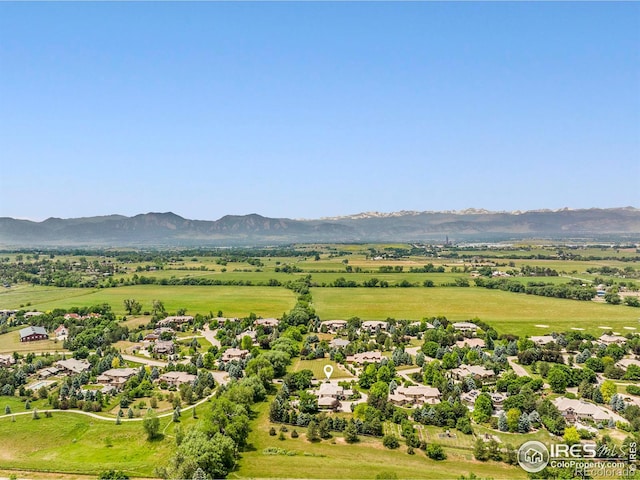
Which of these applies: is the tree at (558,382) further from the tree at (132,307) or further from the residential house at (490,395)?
the tree at (132,307)

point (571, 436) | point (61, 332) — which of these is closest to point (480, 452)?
point (571, 436)

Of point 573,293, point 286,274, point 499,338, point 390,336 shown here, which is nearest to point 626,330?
point 499,338

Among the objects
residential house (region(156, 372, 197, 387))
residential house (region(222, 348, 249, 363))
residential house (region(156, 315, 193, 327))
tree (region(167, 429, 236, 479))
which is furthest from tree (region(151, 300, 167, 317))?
tree (region(167, 429, 236, 479))

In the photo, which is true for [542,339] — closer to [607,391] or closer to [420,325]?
[420,325]

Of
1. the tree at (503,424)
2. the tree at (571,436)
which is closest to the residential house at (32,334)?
the tree at (503,424)

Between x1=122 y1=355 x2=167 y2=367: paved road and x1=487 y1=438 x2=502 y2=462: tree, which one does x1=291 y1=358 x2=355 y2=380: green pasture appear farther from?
x1=487 y1=438 x2=502 y2=462: tree

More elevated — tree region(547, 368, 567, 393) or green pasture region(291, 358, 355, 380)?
tree region(547, 368, 567, 393)
